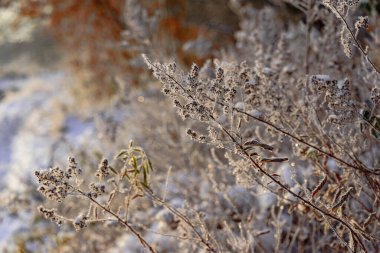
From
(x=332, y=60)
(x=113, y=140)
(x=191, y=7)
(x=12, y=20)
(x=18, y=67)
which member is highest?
(x=18, y=67)

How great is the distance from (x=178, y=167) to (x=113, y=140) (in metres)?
1.01

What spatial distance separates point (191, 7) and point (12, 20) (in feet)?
14.7

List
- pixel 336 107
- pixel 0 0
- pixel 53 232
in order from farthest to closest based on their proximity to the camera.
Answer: pixel 0 0
pixel 53 232
pixel 336 107

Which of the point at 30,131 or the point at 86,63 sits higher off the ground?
the point at 86,63

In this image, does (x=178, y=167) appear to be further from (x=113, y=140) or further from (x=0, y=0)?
(x=0, y=0)

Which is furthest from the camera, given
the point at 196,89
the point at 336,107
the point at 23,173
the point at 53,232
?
the point at 23,173

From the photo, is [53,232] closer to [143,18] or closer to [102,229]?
[102,229]

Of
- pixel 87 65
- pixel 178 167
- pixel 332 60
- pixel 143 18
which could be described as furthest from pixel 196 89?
pixel 87 65

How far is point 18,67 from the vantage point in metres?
21.1

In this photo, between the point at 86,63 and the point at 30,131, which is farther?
the point at 86,63

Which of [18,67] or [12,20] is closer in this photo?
[12,20]

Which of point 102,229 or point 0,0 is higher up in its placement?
point 0,0

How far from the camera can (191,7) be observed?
1010 cm

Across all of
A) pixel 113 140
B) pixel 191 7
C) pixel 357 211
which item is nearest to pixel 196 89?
pixel 357 211
